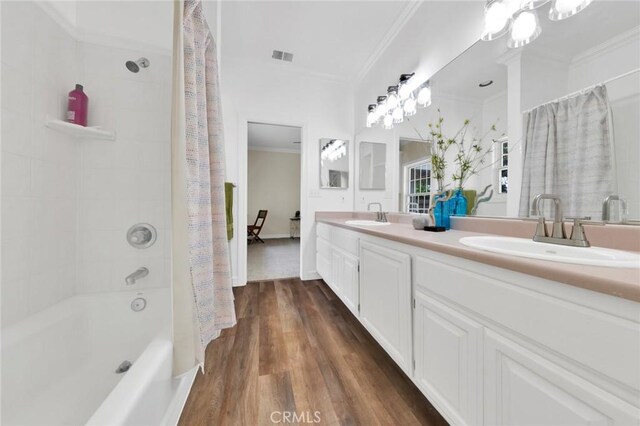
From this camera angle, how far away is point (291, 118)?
9.17 feet

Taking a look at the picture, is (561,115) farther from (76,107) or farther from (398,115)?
(76,107)

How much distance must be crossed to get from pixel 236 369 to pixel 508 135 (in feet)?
6.49

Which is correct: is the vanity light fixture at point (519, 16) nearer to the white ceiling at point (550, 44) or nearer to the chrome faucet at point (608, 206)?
the white ceiling at point (550, 44)

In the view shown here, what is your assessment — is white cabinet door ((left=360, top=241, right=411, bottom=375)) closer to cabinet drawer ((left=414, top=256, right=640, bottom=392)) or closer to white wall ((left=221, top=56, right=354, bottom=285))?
cabinet drawer ((left=414, top=256, right=640, bottom=392))

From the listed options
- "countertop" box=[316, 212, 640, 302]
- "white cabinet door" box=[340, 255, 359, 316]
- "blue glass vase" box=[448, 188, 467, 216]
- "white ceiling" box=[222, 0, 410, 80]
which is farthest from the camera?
"white ceiling" box=[222, 0, 410, 80]

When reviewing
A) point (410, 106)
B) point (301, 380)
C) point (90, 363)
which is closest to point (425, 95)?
point (410, 106)

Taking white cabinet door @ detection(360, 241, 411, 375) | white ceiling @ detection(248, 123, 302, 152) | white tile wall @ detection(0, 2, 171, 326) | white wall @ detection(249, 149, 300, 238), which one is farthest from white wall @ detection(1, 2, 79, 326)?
white wall @ detection(249, 149, 300, 238)

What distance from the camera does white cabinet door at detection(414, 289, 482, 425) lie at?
2.40 feet

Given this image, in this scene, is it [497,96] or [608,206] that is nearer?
[608,206]

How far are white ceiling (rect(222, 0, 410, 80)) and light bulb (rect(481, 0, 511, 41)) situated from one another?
925mm

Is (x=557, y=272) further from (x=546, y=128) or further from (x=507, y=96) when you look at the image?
(x=507, y=96)

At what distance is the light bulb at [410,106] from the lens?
193 cm

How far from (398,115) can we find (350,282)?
5.20 ft

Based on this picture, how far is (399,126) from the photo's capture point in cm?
213
